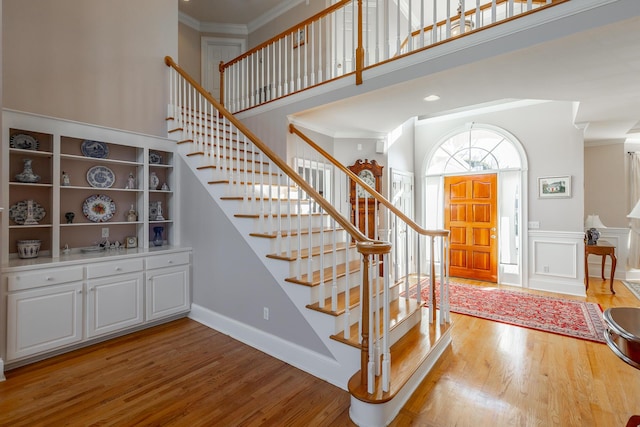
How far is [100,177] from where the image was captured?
3.34 m

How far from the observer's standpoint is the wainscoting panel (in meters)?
4.64

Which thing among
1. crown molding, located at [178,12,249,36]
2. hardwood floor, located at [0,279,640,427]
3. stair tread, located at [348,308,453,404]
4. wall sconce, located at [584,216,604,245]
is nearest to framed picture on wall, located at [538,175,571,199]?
wall sconce, located at [584,216,604,245]

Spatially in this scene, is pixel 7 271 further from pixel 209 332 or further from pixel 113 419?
pixel 209 332

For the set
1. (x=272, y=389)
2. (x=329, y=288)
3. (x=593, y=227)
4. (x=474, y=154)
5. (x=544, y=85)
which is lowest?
(x=272, y=389)

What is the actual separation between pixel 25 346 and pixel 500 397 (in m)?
3.68

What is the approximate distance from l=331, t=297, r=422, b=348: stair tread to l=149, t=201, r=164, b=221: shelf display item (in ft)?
8.87

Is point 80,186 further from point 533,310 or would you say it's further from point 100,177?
point 533,310

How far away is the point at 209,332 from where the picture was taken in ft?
10.3

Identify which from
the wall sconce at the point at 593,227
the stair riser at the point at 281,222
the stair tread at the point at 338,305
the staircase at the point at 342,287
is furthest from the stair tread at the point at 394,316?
the wall sconce at the point at 593,227

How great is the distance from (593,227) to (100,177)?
7516 mm

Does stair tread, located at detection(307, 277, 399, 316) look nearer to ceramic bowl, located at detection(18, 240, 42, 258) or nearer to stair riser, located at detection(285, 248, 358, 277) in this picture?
stair riser, located at detection(285, 248, 358, 277)

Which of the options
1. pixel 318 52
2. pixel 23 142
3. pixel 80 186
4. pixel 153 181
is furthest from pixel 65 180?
pixel 318 52

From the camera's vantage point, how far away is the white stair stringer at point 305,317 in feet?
7.21

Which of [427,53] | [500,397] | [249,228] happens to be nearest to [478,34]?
A: [427,53]
